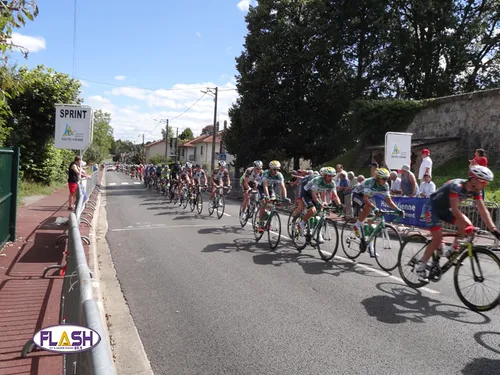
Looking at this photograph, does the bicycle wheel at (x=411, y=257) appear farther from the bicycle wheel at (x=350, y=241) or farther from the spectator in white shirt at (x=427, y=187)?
the spectator in white shirt at (x=427, y=187)

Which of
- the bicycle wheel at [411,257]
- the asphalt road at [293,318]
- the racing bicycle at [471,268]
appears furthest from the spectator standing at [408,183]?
the racing bicycle at [471,268]

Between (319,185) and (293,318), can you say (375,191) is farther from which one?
(293,318)

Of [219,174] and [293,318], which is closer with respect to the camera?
[293,318]

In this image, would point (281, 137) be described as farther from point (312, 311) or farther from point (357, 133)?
point (312, 311)

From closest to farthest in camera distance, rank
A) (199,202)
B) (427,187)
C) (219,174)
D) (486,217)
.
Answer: (486,217)
(427,187)
(219,174)
(199,202)

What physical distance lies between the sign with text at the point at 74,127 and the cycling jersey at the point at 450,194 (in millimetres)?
10772

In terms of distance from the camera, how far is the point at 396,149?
14883 millimetres

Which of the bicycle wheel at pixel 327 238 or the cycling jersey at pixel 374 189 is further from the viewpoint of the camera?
the bicycle wheel at pixel 327 238

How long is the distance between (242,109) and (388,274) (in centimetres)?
2685

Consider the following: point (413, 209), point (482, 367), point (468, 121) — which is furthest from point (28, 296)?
point (468, 121)

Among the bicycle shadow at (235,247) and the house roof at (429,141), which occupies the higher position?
the house roof at (429,141)

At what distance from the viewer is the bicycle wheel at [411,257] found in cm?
635

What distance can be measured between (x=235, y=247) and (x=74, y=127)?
287 inches

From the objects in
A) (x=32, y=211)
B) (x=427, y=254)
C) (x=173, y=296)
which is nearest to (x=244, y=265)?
(x=173, y=296)
